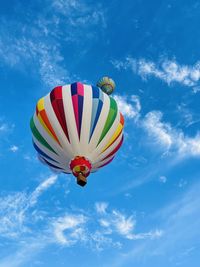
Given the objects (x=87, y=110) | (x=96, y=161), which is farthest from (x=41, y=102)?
(x=96, y=161)

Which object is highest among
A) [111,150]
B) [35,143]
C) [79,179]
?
[35,143]

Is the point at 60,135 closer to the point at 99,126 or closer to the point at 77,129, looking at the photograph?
the point at 77,129

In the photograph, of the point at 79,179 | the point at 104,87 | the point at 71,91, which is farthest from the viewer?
the point at 104,87

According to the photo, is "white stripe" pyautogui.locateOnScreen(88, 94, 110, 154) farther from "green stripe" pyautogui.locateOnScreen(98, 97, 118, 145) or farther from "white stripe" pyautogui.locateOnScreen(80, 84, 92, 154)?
"white stripe" pyautogui.locateOnScreen(80, 84, 92, 154)

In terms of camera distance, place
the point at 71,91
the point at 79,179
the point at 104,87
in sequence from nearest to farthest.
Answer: the point at 79,179 → the point at 71,91 → the point at 104,87

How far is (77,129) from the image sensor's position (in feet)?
98.3

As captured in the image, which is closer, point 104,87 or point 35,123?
point 35,123

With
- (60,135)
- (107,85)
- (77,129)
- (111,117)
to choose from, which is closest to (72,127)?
(77,129)

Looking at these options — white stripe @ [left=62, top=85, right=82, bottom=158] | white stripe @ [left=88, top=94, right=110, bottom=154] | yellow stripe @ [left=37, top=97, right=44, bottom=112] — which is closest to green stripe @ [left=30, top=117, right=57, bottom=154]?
yellow stripe @ [left=37, top=97, right=44, bottom=112]

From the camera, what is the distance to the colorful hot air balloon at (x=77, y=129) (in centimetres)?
2988

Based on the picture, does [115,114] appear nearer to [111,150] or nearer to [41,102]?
[111,150]

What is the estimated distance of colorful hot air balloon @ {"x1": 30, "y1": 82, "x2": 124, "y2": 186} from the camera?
29.9 meters

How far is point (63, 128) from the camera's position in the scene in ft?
98.7

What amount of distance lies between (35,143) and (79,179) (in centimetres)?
468
